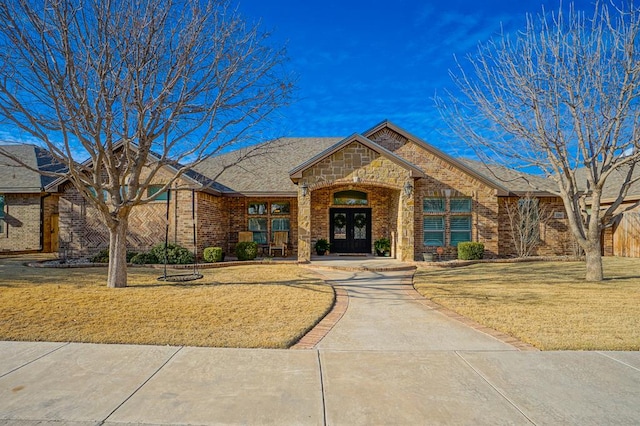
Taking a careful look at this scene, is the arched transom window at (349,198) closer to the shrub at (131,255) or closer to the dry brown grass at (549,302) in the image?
the dry brown grass at (549,302)

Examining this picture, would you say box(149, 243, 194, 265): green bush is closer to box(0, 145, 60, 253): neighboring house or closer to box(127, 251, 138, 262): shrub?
box(127, 251, 138, 262): shrub

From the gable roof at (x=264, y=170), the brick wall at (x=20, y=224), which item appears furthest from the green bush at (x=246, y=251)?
the brick wall at (x=20, y=224)

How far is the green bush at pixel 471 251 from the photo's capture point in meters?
15.3

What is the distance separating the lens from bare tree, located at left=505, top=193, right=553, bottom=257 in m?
16.1

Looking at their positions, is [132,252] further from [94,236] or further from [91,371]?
[91,371]

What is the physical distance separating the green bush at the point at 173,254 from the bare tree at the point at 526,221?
1418 cm

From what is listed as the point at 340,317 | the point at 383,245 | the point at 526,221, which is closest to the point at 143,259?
the point at 340,317

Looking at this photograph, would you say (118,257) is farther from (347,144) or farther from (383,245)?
(383,245)

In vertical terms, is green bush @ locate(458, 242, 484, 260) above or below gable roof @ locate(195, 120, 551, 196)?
below

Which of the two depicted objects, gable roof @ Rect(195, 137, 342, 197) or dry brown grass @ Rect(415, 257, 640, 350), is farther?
gable roof @ Rect(195, 137, 342, 197)

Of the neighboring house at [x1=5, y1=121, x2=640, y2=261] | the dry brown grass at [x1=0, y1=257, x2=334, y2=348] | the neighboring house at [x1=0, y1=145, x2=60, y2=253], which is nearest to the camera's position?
the dry brown grass at [x1=0, y1=257, x2=334, y2=348]

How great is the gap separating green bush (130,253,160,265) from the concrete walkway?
8.74 m

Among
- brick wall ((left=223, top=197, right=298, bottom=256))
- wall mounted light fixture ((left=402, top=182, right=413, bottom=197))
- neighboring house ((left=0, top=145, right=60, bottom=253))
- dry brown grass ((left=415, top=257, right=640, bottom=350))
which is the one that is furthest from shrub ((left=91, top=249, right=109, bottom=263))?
wall mounted light fixture ((left=402, top=182, right=413, bottom=197))

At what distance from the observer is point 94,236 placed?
15133 mm
